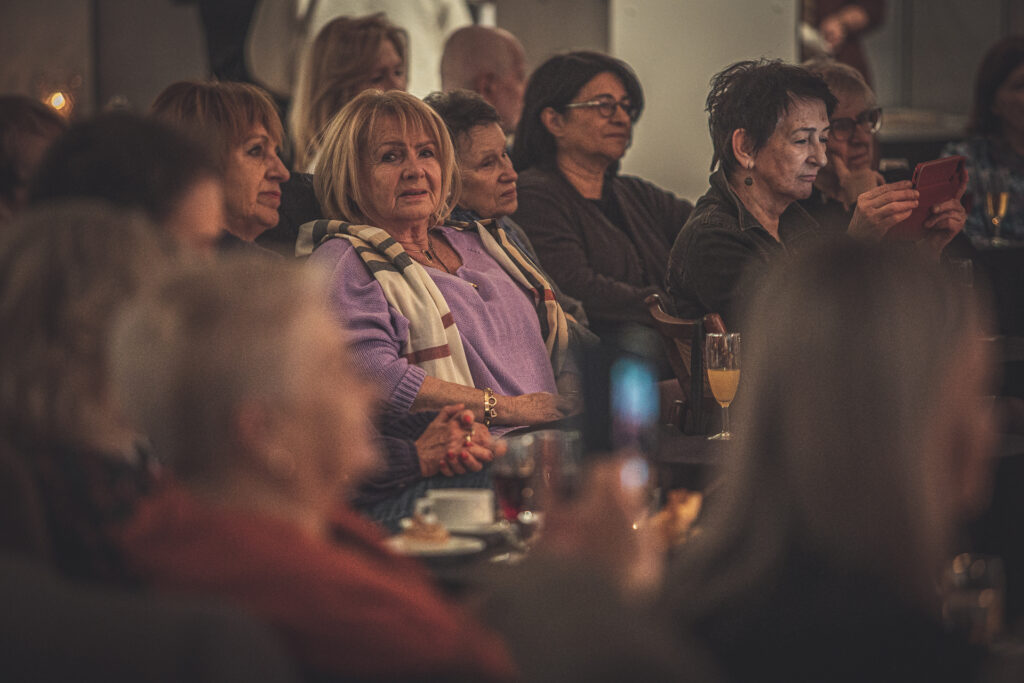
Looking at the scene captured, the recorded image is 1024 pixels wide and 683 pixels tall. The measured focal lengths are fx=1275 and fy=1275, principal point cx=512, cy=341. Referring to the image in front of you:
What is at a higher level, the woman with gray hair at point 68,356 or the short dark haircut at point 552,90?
the short dark haircut at point 552,90

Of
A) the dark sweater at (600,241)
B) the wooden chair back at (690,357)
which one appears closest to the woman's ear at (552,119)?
the dark sweater at (600,241)

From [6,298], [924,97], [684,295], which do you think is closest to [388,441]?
[684,295]

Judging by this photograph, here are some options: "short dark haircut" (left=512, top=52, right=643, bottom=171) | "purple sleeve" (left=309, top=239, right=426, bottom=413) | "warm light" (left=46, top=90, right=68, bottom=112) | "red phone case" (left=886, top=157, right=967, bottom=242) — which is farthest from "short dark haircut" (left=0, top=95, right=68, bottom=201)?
"warm light" (left=46, top=90, right=68, bottom=112)

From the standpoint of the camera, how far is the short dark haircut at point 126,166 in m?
1.77

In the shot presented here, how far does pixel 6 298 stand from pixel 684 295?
2.27m

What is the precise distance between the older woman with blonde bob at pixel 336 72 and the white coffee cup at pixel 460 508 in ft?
7.73

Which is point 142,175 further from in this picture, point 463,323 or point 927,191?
point 927,191

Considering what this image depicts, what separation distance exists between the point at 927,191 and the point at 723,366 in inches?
49.9

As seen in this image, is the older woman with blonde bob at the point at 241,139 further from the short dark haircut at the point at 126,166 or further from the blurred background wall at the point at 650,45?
the blurred background wall at the point at 650,45

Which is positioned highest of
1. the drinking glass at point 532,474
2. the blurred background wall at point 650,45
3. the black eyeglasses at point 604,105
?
the blurred background wall at point 650,45

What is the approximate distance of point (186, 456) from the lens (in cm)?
110

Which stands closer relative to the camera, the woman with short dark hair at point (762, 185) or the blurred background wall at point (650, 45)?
the woman with short dark hair at point (762, 185)

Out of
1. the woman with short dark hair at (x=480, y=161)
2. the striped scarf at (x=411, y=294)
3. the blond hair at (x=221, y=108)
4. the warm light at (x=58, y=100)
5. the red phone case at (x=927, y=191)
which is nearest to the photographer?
the striped scarf at (x=411, y=294)

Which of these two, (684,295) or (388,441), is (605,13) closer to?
(684,295)
